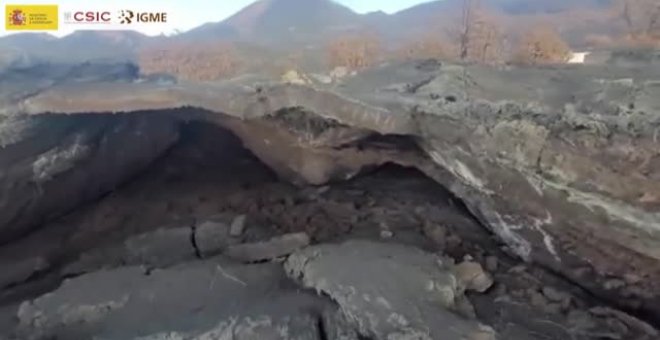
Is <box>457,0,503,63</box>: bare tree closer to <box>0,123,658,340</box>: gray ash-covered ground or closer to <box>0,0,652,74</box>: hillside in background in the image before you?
<box>0,0,652,74</box>: hillside in background

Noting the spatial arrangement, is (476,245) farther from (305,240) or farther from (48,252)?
(48,252)

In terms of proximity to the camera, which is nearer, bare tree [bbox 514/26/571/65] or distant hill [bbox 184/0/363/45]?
bare tree [bbox 514/26/571/65]

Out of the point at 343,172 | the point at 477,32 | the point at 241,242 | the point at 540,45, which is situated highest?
the point at 477,32

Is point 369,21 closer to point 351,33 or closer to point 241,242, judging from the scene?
point 351,33

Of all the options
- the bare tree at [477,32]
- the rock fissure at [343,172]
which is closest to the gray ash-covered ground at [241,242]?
the rock fissure at [343,172]

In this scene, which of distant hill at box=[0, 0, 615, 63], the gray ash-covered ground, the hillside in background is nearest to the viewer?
the gray ash-covered ground

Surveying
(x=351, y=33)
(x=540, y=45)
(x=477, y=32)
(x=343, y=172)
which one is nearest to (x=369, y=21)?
(x=351, y=33)

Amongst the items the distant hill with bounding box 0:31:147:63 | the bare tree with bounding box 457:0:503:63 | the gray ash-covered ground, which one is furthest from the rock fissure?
the bare tree with bounding box 457:0:503:63

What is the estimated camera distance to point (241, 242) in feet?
6.34

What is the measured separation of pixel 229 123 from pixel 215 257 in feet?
1.68

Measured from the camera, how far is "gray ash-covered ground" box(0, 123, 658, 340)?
5.05 ft

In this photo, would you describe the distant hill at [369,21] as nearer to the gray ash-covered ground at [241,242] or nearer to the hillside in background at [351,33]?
the hillside in background at [351,33]

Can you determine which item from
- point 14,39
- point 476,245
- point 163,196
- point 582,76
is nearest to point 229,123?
point 163,196

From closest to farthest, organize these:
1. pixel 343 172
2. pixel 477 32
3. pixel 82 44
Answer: pixel 343 172 < pixel 82 44 < pixel 477 32
